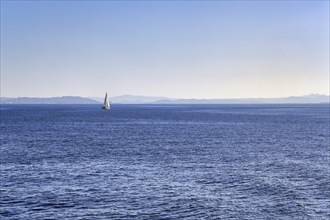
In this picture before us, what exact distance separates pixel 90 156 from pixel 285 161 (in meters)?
33.1

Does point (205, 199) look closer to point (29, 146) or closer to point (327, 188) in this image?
point (327, 188)

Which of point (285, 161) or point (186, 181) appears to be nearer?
point (186, 181)

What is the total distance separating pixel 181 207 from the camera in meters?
42.5

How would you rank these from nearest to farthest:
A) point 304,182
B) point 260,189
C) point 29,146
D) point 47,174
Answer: point 260,189, point 304,182, point 47,174, point 29,146

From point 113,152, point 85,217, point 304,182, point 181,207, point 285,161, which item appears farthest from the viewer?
point 113,152

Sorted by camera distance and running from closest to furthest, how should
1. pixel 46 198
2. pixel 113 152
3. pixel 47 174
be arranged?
pixel 46 198, pixel 47 174, pixel 113 152

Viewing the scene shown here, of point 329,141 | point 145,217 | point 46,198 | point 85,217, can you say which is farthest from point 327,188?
point 329,141

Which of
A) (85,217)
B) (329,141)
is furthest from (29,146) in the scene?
(329,141)

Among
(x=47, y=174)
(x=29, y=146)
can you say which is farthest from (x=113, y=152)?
(x=47, y=174)

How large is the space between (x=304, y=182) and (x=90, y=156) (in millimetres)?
37833

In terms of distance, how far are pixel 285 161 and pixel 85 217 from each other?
42.1 metres

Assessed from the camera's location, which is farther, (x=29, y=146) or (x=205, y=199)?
(x=29, y=146)

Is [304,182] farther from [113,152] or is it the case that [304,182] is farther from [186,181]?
[113,152]

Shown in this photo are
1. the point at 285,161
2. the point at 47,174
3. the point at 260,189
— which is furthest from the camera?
the point at 285,161
